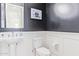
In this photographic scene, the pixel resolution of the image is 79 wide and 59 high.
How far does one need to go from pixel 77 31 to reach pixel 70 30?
0.08m

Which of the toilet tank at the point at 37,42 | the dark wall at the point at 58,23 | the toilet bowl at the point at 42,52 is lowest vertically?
the toilet bowl at the point at 42,52

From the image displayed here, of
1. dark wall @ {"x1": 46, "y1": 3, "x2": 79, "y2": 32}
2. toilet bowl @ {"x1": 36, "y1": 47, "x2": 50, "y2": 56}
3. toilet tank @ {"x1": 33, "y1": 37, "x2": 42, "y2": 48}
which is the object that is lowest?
toilet bowl @ {"x1": 36, "y1": 47, "x2": 50, "y2": 56}

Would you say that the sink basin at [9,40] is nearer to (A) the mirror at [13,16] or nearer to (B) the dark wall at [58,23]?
(A) the mirror at [13,16]

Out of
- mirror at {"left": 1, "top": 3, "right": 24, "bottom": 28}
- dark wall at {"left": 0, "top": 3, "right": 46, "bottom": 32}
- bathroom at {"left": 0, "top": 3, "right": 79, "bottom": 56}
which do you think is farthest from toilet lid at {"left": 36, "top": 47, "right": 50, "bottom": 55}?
mirror at {"left": 1, "top": 3, "right": 24, "bottom": 28}

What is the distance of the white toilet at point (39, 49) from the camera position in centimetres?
131

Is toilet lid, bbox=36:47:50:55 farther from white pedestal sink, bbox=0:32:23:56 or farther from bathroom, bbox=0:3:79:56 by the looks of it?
white pedestal sink, bbox=0:32:23:56

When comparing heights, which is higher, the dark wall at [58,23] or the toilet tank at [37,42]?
the dark wall at [58,23]

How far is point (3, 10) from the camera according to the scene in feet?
4.23

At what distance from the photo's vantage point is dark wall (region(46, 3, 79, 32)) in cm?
127

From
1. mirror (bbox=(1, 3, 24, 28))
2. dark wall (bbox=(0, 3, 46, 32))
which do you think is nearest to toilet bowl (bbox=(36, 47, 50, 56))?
dark wall (bbox=(0, 3, 46, 32))

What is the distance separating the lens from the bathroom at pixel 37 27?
1.28 m

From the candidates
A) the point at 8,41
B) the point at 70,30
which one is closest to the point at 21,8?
the point at 8,41

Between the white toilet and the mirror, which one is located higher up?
the mirror

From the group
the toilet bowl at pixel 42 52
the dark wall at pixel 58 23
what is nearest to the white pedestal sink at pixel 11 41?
the toilet bowl at pixel 42 52
